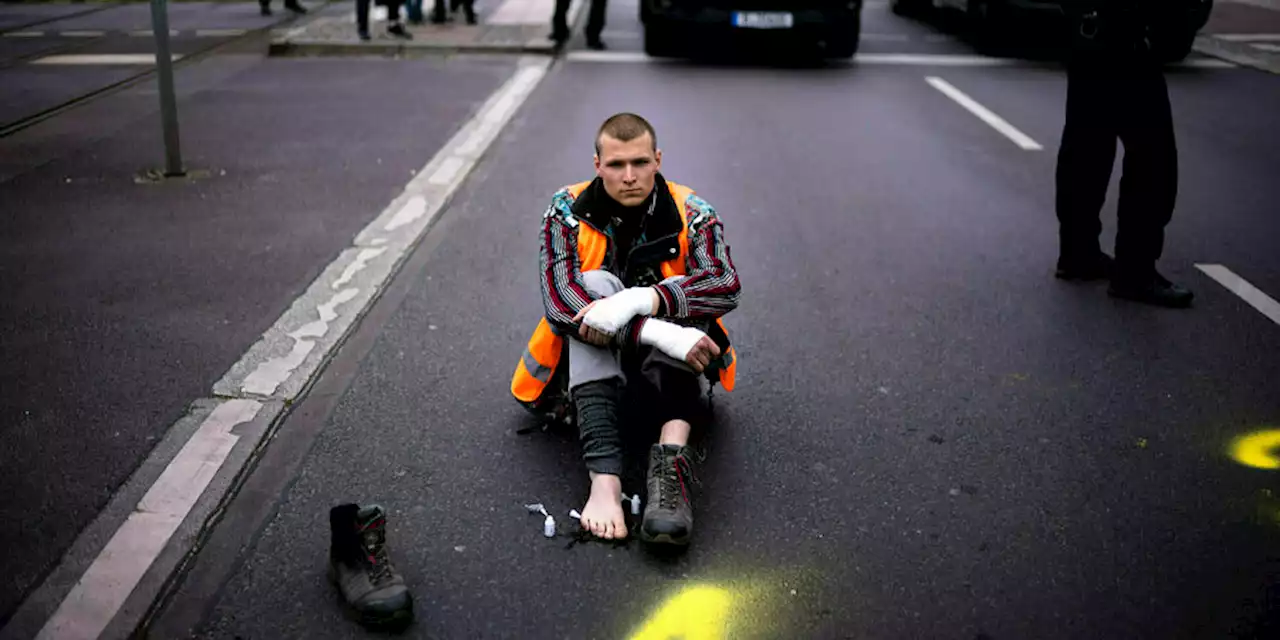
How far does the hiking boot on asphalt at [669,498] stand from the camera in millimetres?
3385

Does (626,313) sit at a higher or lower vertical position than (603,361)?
higher

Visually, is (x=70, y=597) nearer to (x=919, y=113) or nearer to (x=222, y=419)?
(x=222, y=419)

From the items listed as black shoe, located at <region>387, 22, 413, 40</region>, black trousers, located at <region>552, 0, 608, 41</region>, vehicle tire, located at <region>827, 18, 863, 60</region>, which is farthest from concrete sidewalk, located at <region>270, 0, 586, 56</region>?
vehicle tire, located at <region>827, 18, 863, 60</region>

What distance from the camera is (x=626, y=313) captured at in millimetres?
3738

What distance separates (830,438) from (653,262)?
2.82 feet

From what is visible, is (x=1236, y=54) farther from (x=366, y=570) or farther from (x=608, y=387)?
(x=366, y=570)

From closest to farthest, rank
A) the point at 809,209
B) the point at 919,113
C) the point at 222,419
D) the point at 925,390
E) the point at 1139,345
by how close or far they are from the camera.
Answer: the point at 222,419 → the point at 925,390 → the point at 1139,345 → the point at 809,209 → the point at 919,113

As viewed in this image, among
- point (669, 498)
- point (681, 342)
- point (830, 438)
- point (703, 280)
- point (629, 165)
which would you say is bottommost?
point (830, 438)

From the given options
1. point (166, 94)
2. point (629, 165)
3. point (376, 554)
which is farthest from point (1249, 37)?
point (376, 554)

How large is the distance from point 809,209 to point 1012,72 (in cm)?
674

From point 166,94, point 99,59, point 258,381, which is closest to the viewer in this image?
point 258,381

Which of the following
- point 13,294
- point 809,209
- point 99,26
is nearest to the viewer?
point 13,294

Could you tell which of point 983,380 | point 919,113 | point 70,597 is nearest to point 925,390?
point 983,380

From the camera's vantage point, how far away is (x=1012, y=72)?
43.3 ft
